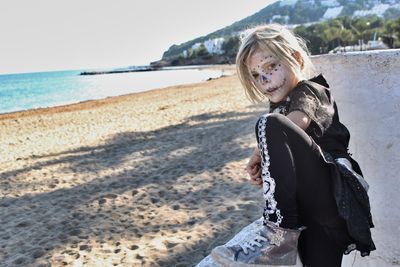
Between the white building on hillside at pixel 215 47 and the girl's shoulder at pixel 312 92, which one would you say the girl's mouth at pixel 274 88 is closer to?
the girl's shoulder at pixel 312 92

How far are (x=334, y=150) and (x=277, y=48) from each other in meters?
0.46

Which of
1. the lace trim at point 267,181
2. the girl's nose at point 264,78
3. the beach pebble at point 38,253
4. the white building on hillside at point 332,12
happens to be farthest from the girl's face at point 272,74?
the white building on hillside at point 332,12

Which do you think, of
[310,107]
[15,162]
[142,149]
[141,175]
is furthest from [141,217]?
[15,162]

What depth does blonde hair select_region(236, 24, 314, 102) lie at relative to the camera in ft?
5.92

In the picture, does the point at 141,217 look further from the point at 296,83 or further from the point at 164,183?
the point at 296,83

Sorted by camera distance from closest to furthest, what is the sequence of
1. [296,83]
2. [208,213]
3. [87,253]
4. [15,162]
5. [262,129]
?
[262,129] < [296,83] < [87,253] < [208,213] < [15,162]

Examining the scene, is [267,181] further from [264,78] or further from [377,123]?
[377,123]

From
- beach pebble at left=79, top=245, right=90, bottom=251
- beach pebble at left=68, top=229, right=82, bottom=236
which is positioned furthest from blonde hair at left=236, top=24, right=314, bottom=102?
beach pebble at left=68, top=229, right=82, bottom=236

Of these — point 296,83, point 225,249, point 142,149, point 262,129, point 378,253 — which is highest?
point 296,83

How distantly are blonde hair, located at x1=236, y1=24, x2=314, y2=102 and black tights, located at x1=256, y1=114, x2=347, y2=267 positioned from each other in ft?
1.25

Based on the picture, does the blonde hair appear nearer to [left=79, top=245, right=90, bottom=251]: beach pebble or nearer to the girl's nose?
the girl's nose

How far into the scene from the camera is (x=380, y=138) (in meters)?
A: 1.95

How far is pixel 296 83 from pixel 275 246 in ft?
2.24

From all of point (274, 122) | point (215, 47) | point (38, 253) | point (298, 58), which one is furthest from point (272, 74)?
point (215, 47)
